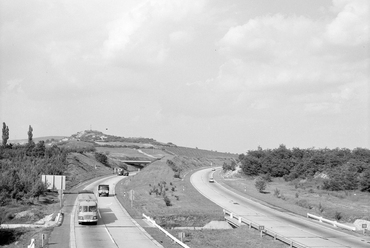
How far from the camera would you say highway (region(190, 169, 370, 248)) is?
112 feet

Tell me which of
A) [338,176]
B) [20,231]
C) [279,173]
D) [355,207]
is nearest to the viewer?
[20,231]

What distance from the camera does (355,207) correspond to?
58.5 m

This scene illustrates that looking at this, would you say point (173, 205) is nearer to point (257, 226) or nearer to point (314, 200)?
point (257, 226)

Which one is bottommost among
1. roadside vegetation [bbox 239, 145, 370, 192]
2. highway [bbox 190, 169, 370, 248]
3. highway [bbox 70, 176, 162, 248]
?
highway [bbox 190, 169, 370, 248]

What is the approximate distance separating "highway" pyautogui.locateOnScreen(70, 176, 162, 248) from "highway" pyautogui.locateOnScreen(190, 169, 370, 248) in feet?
42.9

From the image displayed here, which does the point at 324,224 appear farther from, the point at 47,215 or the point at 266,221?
the point at 47,215

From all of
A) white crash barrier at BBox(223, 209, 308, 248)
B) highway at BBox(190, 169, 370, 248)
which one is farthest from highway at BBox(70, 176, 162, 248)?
highway at BBox(190, 169, 370, 248)

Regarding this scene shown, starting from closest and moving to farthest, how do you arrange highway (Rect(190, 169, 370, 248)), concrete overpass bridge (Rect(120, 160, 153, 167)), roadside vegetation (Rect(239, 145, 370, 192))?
highway (Rect(190, 169, 370, 248)) < roadside vegetation (Rect(239, 145, 370, 192)) < concrete overpass bridge (Rect(120, 160, 153, 167))

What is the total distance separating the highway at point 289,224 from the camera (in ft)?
112

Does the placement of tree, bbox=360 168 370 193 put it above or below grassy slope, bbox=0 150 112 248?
above

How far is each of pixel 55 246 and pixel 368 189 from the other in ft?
197

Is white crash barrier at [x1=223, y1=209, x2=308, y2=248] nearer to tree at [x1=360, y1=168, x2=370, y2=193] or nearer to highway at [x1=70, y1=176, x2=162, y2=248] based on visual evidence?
highway at [x1=70, y1=176, x2=162, y2=248]

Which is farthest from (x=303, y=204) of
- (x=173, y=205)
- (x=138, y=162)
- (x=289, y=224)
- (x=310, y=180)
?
(x=138, y=162)

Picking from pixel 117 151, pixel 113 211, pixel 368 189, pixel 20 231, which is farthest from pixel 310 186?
pixel 117 151
